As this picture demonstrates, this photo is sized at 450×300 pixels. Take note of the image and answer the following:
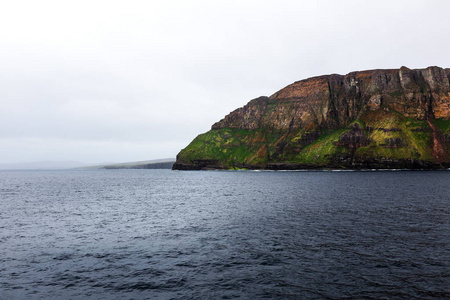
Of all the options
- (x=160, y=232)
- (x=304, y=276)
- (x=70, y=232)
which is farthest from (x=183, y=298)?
(x=70, y=232)

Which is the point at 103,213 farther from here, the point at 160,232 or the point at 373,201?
the point at 373,201

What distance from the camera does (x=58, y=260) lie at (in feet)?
84.7

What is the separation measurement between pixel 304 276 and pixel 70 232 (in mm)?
33082

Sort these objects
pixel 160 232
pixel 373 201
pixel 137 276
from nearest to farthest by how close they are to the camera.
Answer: pixel 137 276
pixel 160 232
pixel 373 201

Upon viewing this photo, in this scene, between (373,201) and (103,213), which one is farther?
(373,201)

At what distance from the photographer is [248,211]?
50.5 metres

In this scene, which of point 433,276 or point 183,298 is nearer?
point 183,298

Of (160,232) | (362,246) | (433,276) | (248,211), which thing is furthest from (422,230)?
(160,232)

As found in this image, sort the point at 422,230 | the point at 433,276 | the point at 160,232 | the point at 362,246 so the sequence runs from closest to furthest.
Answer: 1. the point at 433,276
2. the point at 362,246
3. the point at 422,230
4. the point at 160,232

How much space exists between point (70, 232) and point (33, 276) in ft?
51.4

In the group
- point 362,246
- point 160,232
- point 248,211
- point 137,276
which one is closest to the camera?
point 137,276

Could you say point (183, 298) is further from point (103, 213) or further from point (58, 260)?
point (103, 213)

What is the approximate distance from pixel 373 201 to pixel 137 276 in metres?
56.0

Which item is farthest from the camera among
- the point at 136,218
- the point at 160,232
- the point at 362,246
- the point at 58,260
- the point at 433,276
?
the point at 136,218
